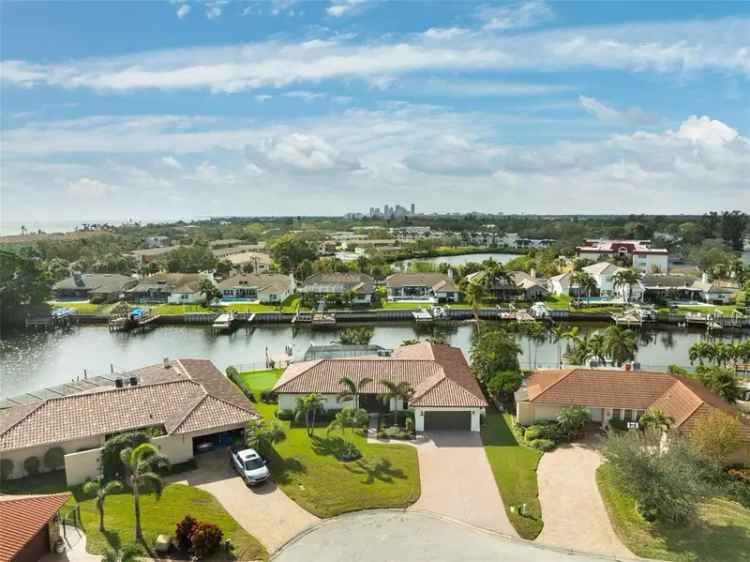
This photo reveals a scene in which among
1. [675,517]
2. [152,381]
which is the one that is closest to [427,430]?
[675,517]

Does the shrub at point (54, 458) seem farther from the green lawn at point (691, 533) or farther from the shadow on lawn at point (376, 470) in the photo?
the green lawn at point (691, 533)

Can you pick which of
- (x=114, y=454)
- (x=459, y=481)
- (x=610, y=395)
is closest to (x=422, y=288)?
(x=610, y=395)

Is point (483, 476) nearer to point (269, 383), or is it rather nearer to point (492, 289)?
point (269, 383)

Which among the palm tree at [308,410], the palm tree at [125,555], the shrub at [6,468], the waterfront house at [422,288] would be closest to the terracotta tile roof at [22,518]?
the palm tree at [125,555]

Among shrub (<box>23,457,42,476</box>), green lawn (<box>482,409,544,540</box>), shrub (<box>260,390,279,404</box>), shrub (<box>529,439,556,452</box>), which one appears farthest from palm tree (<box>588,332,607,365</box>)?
shrub (<box>23,457,42,476</box>)

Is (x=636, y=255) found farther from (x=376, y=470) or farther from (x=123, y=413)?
(x=123, y=413)

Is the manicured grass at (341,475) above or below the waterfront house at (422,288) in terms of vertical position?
below

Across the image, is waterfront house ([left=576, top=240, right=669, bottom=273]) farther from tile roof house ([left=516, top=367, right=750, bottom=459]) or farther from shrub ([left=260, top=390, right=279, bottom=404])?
shrub ([left=260, top=390, right=279, bottom=404])
